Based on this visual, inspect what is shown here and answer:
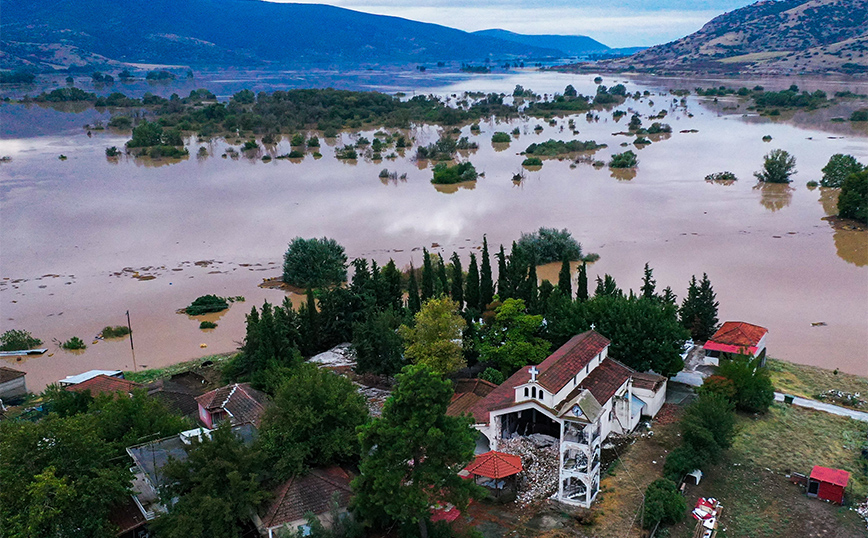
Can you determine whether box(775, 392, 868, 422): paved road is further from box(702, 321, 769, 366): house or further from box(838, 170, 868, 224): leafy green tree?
box(838, 170, 868, 224): leafy green tree

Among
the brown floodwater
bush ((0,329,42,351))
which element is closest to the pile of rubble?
the brown floodwater

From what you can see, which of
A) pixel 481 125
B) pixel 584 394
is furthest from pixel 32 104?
pixel 584 394

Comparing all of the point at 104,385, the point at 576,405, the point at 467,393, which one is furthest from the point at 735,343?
the point at 104,385

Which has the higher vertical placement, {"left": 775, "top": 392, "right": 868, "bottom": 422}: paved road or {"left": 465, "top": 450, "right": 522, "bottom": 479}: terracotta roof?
{"left": 465, "top": 450, "right": 522, "bottom": 479}: terracotta roof

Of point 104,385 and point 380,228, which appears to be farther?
point 380,228

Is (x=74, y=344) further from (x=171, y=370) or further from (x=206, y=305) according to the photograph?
(x=206, y=305)

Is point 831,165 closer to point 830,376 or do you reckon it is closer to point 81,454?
point 830,376

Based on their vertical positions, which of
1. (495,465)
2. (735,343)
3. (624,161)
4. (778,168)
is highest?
(624,161)

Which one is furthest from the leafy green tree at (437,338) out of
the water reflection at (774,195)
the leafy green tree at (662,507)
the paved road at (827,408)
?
the water reflection at (774,195)
